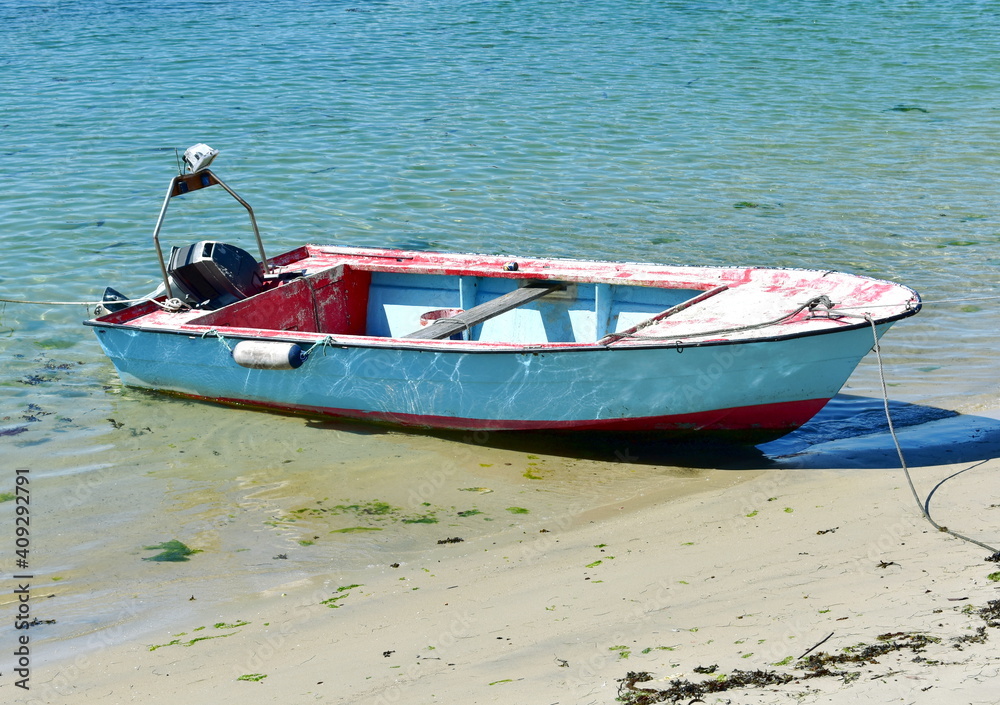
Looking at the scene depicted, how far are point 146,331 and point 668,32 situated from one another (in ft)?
55.4

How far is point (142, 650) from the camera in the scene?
200 inches

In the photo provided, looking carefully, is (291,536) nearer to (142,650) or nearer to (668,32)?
(142,650)

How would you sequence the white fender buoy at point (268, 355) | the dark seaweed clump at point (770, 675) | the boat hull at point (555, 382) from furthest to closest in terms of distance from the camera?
1. the white fender buoy at point (268, 355)
2. the boat hull at point (555, 382)
3. the dark seaweed clump at point (770, 675)

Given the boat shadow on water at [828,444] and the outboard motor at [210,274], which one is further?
the outboard motor at [210,274]

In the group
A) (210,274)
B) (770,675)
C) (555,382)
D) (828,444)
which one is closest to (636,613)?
(770,675)

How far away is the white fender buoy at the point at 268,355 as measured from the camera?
7.36m

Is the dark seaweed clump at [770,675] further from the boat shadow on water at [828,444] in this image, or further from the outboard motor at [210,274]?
the outboard motor at [210,274]

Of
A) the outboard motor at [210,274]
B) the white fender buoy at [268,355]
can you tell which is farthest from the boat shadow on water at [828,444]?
the outboard motor at [210,274]

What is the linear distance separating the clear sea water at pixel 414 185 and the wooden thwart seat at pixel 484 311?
0.80 metres

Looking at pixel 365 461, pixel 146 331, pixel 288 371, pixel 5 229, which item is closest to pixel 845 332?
pixel 365 461

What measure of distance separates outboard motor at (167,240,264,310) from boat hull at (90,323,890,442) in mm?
601

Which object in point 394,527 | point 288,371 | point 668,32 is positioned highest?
point 668,32

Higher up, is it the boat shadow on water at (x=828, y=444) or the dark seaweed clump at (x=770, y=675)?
the dark seaweed clump at (x=770, y=675)

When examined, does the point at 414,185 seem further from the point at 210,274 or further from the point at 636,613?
the point at 636,613
